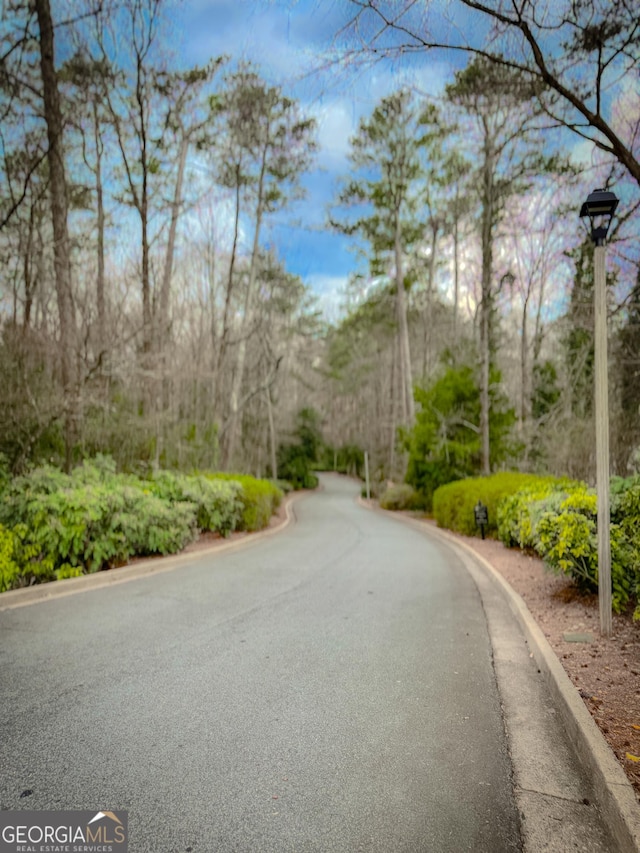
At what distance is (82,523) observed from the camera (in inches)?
283

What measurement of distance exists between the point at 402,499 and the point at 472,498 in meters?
9.68

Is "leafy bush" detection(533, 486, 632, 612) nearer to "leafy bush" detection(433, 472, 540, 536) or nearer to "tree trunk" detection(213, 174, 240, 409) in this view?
"leafy bush" detection(433, 472, 540, 536)

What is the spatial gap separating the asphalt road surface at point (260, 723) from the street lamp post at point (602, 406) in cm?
123

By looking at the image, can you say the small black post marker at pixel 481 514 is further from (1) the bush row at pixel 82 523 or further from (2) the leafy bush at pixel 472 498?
(1) the bush row at pixel 82 523

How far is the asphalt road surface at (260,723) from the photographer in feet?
7.32

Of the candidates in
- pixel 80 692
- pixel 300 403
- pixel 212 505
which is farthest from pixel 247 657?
pixel 300 403

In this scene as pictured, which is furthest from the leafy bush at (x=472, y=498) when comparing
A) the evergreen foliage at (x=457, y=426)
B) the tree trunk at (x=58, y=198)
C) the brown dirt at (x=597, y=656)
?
the tree trunk at (x=58, y=198)

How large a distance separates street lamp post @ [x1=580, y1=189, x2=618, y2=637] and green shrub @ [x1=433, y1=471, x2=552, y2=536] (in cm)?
652

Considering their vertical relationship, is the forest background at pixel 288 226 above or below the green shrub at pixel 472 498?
above

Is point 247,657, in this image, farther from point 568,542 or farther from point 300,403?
point 300,403

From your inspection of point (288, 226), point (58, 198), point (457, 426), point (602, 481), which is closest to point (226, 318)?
point (288, 226)

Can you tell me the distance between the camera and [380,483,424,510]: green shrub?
22.4m

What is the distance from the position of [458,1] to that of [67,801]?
23.3 ft

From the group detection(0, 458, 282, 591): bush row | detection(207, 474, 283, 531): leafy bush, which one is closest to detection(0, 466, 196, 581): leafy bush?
detection(0, 458, 282, 591): bush row
